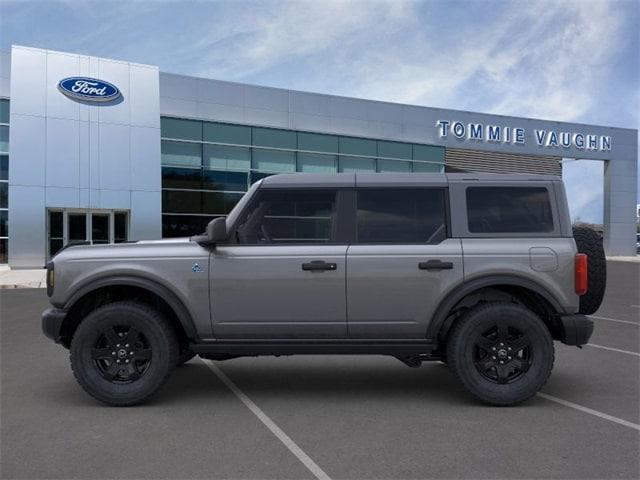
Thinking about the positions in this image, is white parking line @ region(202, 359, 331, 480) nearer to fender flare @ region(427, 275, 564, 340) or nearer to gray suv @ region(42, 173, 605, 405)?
gray suv @ region(42, 173, 605, 405)

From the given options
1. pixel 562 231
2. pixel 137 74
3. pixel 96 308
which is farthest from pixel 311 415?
pixel 137 74

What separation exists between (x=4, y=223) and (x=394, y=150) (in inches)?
720

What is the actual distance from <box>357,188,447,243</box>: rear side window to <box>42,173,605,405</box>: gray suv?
1 centimetres

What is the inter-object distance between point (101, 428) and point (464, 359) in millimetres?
2961

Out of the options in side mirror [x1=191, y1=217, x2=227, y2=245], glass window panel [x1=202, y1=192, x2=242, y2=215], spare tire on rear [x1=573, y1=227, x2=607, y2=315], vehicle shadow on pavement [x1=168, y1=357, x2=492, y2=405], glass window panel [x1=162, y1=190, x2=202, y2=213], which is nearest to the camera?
side mirror [x1=191, y1=217, x2=227, y2=245]

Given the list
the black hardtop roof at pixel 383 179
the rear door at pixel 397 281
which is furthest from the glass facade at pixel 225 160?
the rear door at pixel 397 281

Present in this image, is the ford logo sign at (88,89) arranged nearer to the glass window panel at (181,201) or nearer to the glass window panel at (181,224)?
the glass window panel at (181,201)

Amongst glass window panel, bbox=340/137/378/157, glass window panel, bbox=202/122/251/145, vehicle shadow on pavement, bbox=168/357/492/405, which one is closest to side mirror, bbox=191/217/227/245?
vehicle shadow on pavement, bbox=168/357/492/405

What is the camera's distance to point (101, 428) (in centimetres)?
455

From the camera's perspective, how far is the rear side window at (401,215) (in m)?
5.20

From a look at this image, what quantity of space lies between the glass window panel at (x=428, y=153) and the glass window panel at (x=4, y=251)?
19.6m

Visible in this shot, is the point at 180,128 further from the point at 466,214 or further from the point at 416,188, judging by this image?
the point at 466,214

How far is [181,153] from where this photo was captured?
85.2 ft

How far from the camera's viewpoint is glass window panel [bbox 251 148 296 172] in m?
27.7
